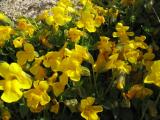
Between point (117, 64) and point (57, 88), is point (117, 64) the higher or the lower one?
the higher one

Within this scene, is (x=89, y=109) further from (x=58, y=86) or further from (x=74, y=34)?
(x=74, y=34)

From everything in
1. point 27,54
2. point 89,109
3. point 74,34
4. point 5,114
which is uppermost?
point 74,34

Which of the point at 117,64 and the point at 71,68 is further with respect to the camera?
the point at 117,64

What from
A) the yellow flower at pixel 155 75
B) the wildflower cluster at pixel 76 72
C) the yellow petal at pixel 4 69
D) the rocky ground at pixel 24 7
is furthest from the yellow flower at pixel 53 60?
the rocky ground at pixel 24 7

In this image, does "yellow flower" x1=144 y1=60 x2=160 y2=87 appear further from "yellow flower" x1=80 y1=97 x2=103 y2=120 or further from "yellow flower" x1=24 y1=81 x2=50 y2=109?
"yellow flower" x1=24 y1=81 x2=50 y2=109

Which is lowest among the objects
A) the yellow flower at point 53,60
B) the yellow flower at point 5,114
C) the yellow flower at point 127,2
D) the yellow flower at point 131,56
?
the yellow flower at point 5,114

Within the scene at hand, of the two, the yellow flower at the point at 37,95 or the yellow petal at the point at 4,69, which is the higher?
the yellow petal at the point at 4,69

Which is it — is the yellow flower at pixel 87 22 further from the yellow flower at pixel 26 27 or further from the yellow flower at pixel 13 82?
the yellow flower at pixel 13 82

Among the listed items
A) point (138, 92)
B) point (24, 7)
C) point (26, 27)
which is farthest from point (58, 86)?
point (24, 7)
